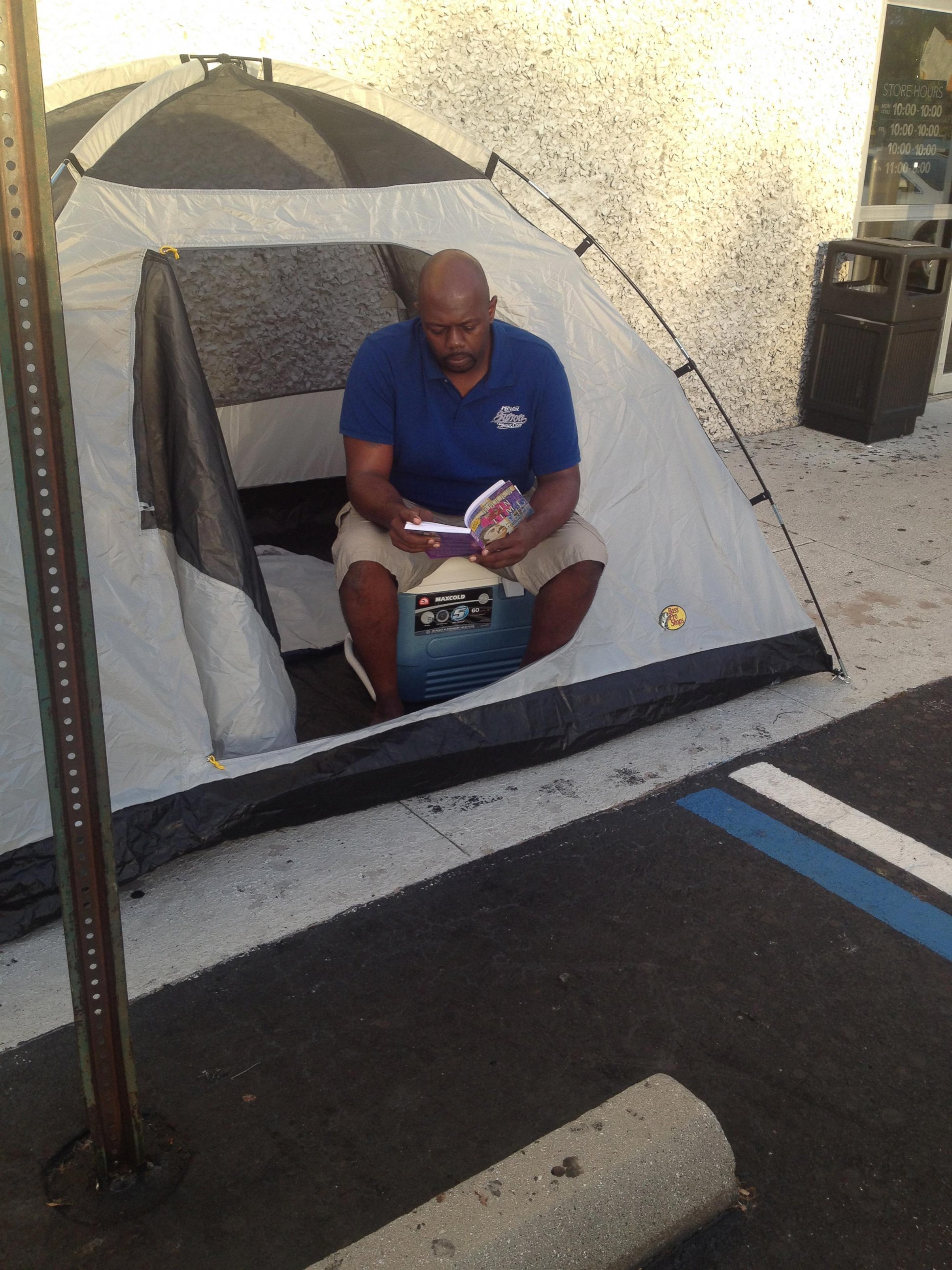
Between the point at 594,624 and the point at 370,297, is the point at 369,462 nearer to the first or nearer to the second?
the point at 594,624

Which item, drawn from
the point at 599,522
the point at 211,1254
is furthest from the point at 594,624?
the point at 211,1254

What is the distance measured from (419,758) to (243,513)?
3.04 ft

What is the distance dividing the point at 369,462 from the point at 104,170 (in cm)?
123

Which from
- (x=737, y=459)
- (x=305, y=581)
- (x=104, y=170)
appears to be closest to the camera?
(x=104, y=170)

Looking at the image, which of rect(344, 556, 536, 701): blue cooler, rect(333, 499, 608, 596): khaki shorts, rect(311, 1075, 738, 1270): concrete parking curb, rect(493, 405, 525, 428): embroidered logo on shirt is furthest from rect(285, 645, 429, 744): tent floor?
rect(311, 1075, 738, 1270): concrete parking curb

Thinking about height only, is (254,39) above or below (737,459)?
above

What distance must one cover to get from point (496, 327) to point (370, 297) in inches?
63.5

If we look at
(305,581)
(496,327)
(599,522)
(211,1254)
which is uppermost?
(496,327)

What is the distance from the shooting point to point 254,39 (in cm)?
410

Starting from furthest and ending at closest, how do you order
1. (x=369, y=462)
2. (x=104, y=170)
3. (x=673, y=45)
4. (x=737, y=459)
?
1. (x=737, y=459)
2. (x=673, y=45)
3. (x=104, y=170)
4. (x=369, y=462)

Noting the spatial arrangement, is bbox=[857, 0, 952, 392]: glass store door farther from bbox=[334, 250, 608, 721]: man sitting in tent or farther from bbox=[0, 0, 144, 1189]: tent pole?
bbox=[0, 0, 144, 1189]: tent pole

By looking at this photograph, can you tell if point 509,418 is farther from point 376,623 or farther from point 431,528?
point 376,623

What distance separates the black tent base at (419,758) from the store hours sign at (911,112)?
4.28 m

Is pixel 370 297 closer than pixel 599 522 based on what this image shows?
No
